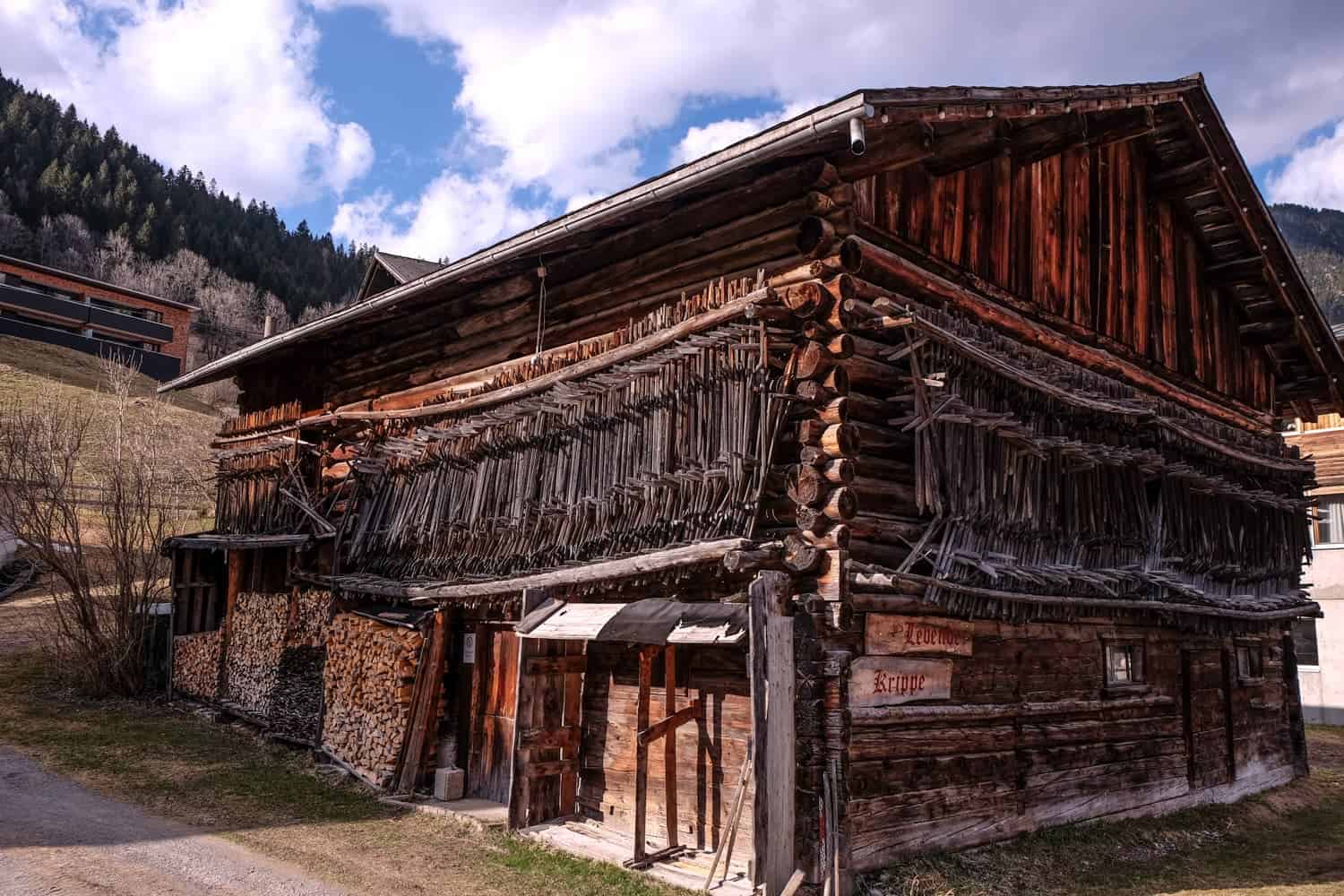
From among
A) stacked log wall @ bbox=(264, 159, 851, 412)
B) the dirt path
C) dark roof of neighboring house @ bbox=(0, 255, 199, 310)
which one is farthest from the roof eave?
dark roof of neighboring house @ bbox=(0, 255, 199, 310)

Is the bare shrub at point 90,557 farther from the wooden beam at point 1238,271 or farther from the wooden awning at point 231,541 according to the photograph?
the wooden beam at point 1238,271

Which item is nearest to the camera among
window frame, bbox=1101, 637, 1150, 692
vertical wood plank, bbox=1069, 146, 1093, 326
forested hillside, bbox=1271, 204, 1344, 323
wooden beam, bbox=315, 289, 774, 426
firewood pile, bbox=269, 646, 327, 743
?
wooden beam, bbox=315, 289, 774, 426

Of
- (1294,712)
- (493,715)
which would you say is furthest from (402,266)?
(1294,712)

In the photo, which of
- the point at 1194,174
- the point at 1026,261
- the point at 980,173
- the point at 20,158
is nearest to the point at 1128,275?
the point at 1194,174


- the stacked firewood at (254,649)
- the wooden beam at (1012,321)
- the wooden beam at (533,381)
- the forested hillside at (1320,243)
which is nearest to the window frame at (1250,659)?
the wooden beam at (1012,321)

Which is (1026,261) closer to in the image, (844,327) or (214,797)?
(844,327)

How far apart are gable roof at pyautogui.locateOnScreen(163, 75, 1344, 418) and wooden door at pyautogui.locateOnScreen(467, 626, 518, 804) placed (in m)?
4.69

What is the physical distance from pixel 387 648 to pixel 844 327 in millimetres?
7547

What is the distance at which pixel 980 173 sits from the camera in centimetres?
1213

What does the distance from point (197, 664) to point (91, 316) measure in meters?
47.1

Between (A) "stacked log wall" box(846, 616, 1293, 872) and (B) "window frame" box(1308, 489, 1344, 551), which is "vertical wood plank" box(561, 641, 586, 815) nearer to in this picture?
(A) "stacked log wall" box(846, 616, 1293, 872)

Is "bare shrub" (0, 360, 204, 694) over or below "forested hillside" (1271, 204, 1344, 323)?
below

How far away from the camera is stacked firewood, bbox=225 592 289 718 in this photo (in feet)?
53.1

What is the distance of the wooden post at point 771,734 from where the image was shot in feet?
26.3
